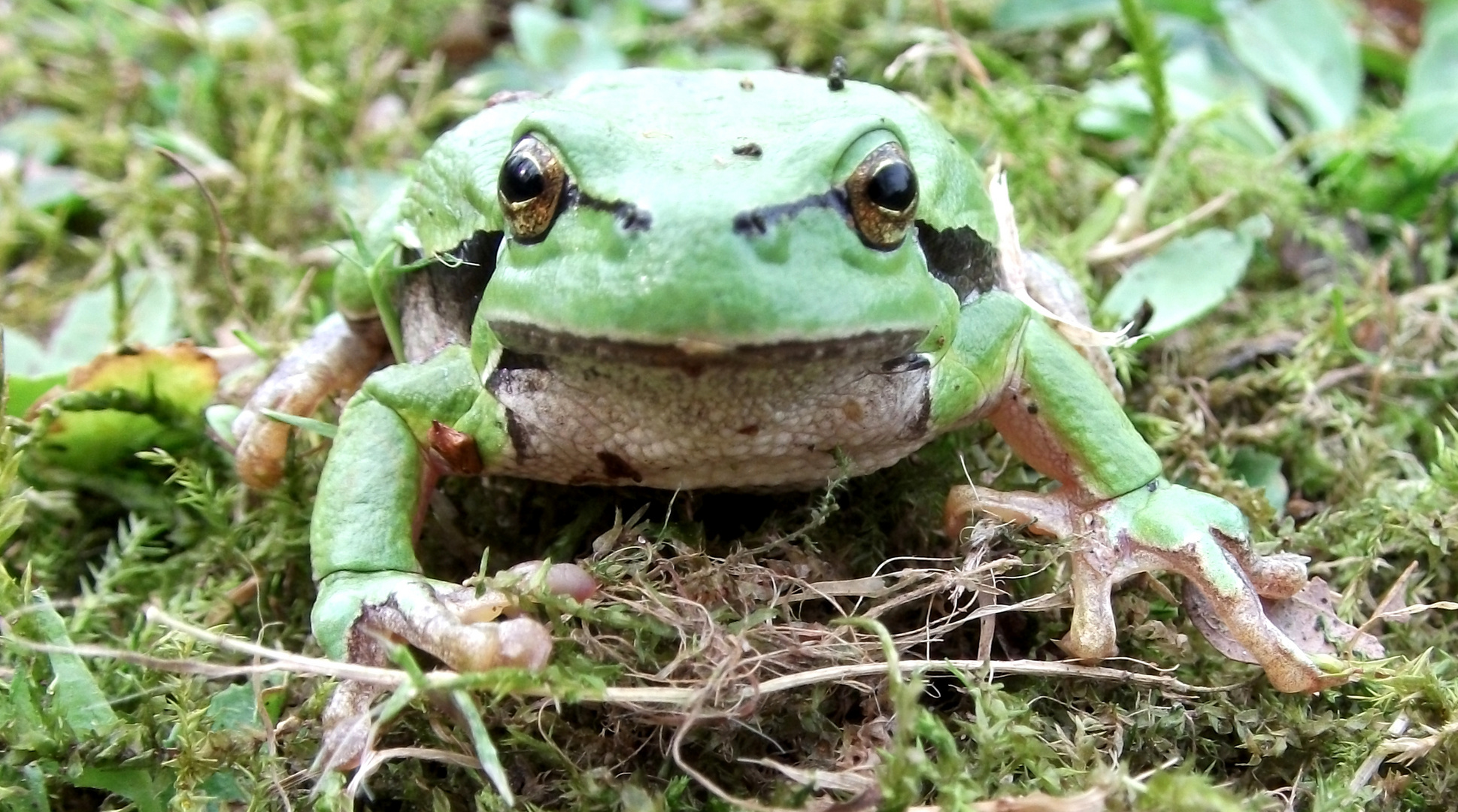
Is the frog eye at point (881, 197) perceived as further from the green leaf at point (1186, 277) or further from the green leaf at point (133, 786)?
the green leaf at point (133, 786)

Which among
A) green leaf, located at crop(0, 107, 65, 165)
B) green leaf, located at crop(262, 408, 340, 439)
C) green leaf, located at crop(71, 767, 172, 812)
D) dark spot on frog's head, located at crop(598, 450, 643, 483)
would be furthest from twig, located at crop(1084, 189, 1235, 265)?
green leaf, located at crop(0, 107, 65, 165)

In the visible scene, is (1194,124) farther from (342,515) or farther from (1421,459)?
(342,515)

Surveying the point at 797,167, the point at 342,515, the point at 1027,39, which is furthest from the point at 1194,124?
the point at 342,515

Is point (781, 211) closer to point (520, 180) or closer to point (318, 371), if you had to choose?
point (520, 180)

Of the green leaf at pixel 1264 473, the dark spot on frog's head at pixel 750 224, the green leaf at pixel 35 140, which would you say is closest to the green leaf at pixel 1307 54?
the green leaf at pixel 1264 473

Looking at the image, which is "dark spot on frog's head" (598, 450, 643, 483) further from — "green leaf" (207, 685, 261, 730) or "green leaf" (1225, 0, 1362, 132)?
"green leaf" (1225, 0, 1362, 132)

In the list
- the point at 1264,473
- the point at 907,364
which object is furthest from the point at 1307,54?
the point at 907,364
